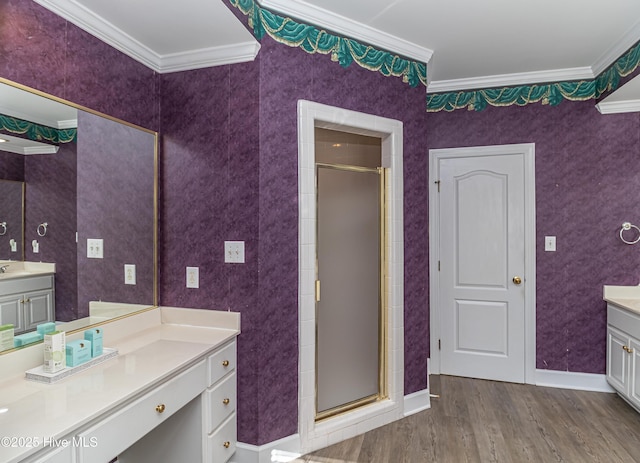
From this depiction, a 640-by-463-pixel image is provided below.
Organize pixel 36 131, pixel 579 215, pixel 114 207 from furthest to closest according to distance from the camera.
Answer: pixel 579 215 < pixel 114 207 < pixel 36 131

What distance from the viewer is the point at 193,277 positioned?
2285 millimetres

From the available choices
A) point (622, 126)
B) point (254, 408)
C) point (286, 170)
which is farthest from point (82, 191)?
point (622, 126)

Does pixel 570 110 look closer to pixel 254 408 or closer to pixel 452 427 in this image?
pixel 452 427

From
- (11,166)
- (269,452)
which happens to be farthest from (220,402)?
(11,166)

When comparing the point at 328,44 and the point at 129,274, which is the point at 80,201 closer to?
the point at 129,274

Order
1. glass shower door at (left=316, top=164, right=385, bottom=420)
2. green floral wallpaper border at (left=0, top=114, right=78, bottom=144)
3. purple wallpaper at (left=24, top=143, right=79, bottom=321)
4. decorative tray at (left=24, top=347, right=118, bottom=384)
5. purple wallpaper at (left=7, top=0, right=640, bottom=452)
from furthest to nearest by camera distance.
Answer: glass shower door at (left=316, top=164, right=385, bottom=420) < purple wallpaper at (left=7, top=0, right=640, bottom=452) < purple wallpaper at (left=24, top=143, right=79, bottom=321) < green floral wallpaper border at (left=0, top=114, right=78, bottom=144) < decorative tray at (left=24, top=347, right=118, bottom=384)

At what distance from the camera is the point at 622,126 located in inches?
124

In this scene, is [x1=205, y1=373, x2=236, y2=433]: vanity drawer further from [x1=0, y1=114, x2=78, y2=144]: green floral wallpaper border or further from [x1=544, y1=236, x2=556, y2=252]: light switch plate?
[x1=544, y1=236, x2=556, y2=252]: light switch plate

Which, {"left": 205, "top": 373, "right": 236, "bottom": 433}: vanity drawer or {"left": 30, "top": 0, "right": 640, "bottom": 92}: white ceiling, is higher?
{"left": 30, "top": 0, "right": 640, "bottom": 92}: white ceiling

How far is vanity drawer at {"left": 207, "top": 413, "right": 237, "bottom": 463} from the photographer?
1.91 m

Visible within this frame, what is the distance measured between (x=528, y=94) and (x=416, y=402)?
2.84 metres

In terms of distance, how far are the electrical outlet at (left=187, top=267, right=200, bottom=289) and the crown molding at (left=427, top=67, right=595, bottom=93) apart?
2.73 meters

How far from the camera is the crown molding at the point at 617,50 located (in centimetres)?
256

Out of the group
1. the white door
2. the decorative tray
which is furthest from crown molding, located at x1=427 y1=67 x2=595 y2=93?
the decorative tray
